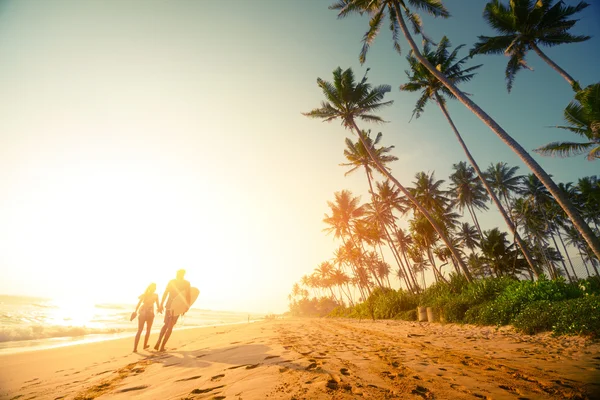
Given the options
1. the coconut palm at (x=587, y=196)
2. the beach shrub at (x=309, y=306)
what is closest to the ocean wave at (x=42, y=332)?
the coconut palm at (x=587, y=196)

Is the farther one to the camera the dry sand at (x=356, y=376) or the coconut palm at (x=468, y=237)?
the coconut palm at (x=468, y=237)

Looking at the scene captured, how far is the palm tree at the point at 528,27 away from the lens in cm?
1279

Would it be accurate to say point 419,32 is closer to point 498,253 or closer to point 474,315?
point 474,315

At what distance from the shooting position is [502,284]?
30.5ft

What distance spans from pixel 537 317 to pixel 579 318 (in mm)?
920

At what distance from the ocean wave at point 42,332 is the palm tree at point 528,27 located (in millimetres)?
26742

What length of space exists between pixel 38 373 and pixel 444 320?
11.7 m

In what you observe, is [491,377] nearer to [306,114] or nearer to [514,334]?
[514,334]

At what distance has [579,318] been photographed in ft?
16.5

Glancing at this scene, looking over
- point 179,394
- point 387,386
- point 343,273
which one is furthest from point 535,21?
point 343,273

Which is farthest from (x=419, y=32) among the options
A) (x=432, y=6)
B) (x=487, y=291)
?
(x=487, y=291)

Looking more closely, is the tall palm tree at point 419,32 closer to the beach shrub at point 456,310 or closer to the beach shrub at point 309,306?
the beach shrub at point 456,310

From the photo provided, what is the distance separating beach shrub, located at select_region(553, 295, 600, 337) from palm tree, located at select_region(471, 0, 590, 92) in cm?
1357

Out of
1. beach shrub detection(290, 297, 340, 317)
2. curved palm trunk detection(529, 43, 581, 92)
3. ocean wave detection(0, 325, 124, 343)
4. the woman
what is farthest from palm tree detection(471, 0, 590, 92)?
beach shrub detection(290, 297, 340, 317)
